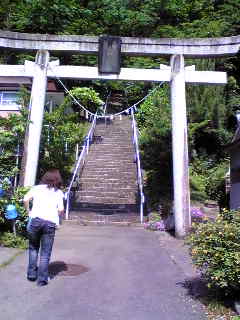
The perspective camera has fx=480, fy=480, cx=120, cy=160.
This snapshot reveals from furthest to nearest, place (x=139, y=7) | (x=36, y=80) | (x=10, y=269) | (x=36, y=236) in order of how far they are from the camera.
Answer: (x=139, y=7) → (x=36, y=80) → (x=10, y=269) → (x=36, y=236)

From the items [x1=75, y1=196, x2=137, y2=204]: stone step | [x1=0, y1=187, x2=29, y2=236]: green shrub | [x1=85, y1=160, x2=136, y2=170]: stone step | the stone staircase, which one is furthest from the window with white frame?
[x1=0, y1=187, x2=29, y2=236]: green shrub

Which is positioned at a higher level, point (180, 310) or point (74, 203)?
point (74, 203)

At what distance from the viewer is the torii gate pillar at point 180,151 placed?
40.2 feet

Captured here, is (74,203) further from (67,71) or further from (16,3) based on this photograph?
(16,3)

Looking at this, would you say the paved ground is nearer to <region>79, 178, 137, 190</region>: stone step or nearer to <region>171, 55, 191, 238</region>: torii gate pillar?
<region>171, 55, 191, 238</region>: torii gate pillar

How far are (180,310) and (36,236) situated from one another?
2.43 meters

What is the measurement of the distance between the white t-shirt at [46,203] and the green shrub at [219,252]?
209cm

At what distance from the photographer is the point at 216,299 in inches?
237

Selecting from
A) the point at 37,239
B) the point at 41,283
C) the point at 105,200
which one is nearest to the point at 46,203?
the point at 37,239

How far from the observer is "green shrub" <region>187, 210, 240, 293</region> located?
5535 mm

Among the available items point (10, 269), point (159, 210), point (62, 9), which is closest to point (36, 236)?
point (10, 269)

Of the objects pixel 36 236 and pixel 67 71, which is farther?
pixel 67 71

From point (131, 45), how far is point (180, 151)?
318 cm

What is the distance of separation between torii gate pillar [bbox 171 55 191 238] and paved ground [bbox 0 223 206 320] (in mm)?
1681
